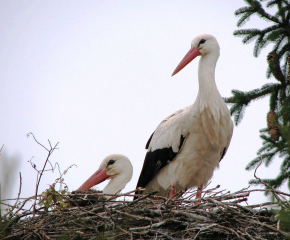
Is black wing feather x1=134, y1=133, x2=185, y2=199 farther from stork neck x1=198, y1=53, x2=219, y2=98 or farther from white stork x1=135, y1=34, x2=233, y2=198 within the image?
stork neck x1=198, y1=53, x2=219, y2=98

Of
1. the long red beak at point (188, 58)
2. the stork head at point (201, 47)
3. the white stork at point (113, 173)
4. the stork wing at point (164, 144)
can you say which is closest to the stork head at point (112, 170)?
the white stork at point (113, 173)

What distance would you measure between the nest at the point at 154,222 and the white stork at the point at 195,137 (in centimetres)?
130

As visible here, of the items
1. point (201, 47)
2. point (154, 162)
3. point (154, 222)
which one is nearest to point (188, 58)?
point (201, 47)

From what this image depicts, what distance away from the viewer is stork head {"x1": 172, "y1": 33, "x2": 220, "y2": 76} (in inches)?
207

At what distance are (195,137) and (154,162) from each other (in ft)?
2.22

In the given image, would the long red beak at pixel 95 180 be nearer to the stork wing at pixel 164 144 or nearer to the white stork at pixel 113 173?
the white stork at pixel 113 173

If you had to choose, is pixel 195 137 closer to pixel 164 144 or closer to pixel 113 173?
pixel 164 144

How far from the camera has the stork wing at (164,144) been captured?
16.8 ft

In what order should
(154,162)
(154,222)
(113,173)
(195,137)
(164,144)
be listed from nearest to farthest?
(154,222) < (195,137) < (164,144) < (154,162) < (113,173)

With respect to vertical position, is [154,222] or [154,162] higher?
[154,162]

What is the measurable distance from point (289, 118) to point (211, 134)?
2933mm

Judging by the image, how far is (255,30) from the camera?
4746 millimetres

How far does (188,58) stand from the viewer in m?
5.35

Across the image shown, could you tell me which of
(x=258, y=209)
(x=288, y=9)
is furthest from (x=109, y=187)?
(x=288, y=9)
